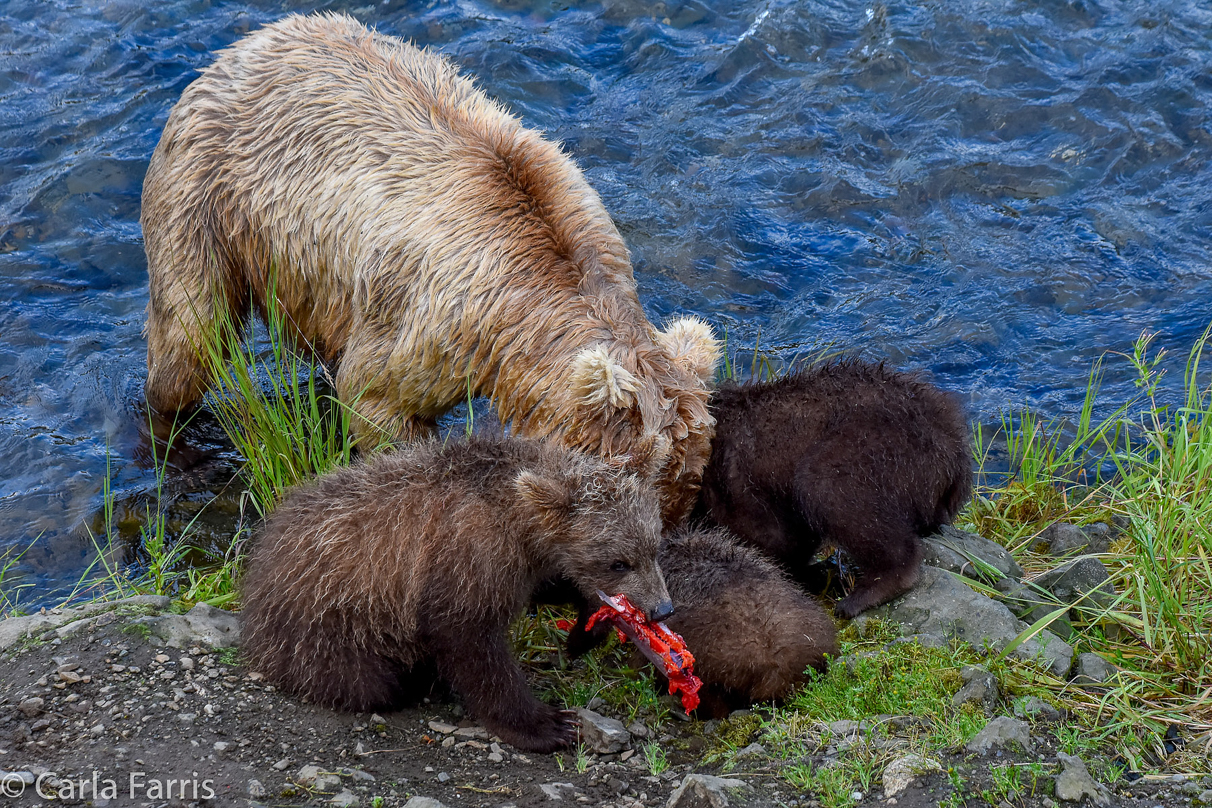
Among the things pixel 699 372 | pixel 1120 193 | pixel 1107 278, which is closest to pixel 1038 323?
pixel 1107 278

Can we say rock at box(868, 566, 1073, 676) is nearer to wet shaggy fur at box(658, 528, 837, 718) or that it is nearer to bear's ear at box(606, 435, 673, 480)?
wet shaggy fur at box(658, 528, 837, 718)

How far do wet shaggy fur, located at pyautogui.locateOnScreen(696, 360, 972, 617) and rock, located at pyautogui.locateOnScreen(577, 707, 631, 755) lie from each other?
140 cm

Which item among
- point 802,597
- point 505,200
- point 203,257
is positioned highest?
point 505,200

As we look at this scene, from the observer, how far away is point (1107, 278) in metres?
8.89

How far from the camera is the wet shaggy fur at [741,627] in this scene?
15.8ft

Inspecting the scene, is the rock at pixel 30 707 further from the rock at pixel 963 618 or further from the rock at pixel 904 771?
the rock at pixel 963 618

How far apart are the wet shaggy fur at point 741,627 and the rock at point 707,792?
0.79m

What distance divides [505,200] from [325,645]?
8.34 ft

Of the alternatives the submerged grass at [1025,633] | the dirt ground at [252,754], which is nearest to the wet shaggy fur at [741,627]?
the submerged grass at [1025,633]

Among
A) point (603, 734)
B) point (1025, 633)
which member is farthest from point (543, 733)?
point (1025, 633)

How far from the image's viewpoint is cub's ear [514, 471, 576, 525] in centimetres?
436

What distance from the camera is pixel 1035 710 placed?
4.41 m

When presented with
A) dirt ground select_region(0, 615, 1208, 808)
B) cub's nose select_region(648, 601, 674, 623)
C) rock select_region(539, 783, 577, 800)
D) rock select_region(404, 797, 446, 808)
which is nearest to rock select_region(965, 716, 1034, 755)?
dirt ground select_region(0, 615, 1208, 808)

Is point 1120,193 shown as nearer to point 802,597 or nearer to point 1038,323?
point 1038,323
